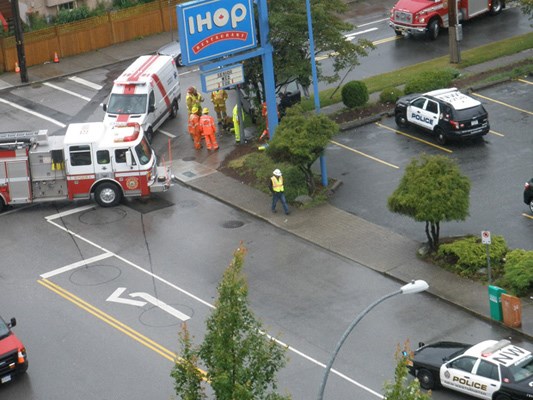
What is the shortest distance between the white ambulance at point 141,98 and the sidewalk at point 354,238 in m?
2.62

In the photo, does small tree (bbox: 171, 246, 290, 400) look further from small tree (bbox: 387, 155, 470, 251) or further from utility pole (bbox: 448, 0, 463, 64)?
utility pole (bbox: 448, 0, 463, 64)

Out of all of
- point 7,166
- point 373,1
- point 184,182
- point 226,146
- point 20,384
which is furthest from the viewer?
point 373,1

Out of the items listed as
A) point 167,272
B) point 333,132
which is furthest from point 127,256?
point 333,132

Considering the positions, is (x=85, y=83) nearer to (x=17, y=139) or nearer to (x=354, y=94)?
(x=354, y=94)

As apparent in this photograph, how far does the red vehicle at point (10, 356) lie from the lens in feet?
88.6

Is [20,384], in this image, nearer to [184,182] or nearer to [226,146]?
[184,182]

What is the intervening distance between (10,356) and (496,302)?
1196 cm

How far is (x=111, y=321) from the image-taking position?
3047 cm

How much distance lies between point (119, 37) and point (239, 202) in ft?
66.2

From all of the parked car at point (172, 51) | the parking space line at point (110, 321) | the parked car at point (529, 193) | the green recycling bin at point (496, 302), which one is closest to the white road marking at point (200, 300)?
the parking space line at point (110, 321)

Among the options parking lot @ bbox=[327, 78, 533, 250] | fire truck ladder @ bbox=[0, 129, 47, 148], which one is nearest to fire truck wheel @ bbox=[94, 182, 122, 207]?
fire truck ladder @ bbox=[0, 129, 47, 148]

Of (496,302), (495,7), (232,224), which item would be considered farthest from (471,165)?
(495,7)

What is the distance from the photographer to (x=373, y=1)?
60062mm

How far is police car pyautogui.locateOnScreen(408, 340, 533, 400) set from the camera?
25203mm
